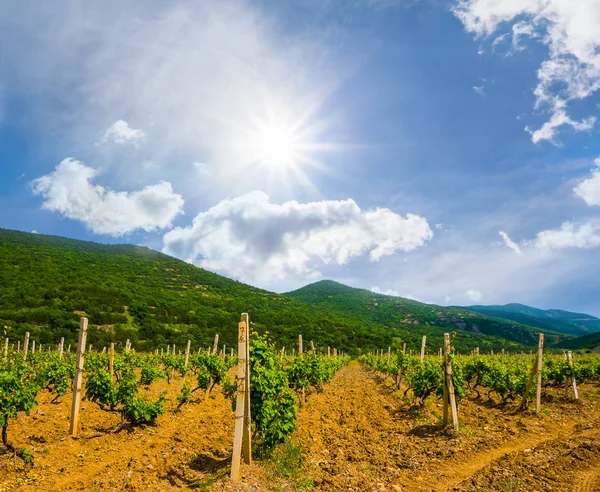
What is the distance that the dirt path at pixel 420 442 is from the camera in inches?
290

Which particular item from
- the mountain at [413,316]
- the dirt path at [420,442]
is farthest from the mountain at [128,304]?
the dirt path at [420,442]

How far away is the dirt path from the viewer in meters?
7.36

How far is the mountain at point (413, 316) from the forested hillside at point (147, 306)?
2.13 feet

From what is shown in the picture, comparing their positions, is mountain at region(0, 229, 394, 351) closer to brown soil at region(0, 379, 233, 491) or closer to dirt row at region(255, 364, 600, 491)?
brown soil at region(0, 379, 233, 491)

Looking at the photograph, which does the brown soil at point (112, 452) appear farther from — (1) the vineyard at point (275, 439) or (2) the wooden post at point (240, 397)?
(2) the wooden post at point (240, 397)

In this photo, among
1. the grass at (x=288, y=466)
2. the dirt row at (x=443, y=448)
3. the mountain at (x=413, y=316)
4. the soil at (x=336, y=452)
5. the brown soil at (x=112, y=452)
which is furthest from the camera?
the mountain at (x=413, y=316)

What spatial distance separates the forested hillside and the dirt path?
85.2 ft

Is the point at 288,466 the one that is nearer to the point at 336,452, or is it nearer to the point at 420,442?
the point at 336,452

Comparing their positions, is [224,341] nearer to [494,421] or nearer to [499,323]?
[494,421]

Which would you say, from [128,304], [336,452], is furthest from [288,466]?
[128,304]

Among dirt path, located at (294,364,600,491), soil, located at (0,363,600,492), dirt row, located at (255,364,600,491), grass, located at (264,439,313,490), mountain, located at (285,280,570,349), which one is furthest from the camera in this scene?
mountain, located at (285,280,570,349)

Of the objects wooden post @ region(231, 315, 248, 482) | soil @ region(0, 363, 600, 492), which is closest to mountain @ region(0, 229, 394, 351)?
soil @ region(0, 363, 600, 492)

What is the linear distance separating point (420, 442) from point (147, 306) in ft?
194

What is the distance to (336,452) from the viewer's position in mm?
8836
